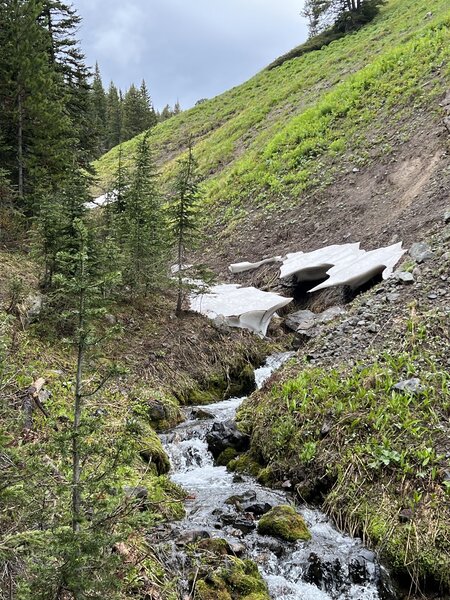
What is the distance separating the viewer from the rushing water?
5086mm

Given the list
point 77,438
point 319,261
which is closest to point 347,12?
point 319,261

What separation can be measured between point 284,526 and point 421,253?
23.1 ft

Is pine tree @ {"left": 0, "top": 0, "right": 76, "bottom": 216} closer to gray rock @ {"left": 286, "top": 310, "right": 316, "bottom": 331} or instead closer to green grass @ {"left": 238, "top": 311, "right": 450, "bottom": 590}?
gray rock @ {"left": 286, "top": 310, "right": 316, "bottom": 331}

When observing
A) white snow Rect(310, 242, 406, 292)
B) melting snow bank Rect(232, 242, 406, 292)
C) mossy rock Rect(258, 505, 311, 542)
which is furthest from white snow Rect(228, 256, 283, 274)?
mossy rock Rect(258, 505, 311, 542)


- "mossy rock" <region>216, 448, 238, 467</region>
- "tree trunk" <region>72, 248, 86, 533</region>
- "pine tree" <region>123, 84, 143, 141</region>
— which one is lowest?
"mossy rock" <region>216, 448, 238, 467</region>

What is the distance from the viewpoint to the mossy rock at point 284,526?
5.70m

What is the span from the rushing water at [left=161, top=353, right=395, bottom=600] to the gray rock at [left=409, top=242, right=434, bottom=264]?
607cm

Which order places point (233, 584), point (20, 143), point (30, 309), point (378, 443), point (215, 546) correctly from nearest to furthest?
point (233, 584) < point (215, 546) < point (378, 443) < point (30, 309) < point (20, 143)

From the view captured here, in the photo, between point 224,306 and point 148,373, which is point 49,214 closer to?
point 148,373

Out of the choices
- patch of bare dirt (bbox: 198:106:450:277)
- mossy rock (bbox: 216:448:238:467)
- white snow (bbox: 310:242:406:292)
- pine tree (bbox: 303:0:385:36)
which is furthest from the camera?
pine tree (bbox: 303:0:385:36)

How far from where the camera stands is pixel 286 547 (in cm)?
556

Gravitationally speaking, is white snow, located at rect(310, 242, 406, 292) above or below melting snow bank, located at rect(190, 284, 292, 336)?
above

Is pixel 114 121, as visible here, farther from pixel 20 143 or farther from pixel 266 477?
pixel 266 477

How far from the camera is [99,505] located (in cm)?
312
